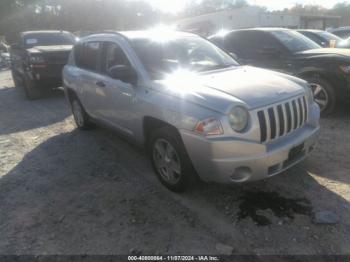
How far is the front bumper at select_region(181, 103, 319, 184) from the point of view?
3.26 meters

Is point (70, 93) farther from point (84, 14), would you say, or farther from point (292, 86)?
point (84, 14)

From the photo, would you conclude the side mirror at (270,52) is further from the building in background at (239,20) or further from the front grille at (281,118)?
the building in background at (239,20)

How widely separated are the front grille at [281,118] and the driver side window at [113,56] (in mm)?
1939

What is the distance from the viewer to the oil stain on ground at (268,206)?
344cm

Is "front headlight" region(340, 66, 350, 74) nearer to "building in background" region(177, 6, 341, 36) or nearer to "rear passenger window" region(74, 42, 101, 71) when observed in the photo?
"rear passenger window" region(74, 42, 101, 71)

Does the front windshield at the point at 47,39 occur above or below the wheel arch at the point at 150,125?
above

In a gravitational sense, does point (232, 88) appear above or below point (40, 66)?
above

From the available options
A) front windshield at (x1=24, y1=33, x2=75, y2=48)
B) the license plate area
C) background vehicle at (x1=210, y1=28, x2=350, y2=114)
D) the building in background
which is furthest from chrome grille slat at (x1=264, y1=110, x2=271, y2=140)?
the building in background

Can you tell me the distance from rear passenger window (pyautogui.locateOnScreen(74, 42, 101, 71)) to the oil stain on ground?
304cm

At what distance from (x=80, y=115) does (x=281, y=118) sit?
4.04 m

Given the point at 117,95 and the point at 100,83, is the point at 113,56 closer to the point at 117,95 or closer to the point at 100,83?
the point at 100,83

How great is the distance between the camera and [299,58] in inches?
264

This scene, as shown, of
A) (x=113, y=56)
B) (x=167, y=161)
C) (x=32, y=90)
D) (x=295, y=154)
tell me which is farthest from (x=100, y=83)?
(x=32, y=90)

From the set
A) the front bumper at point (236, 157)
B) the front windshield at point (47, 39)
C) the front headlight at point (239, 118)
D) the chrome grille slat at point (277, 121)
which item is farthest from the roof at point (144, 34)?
the front windshield at point (47, 39)
